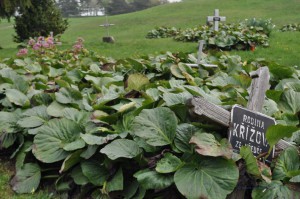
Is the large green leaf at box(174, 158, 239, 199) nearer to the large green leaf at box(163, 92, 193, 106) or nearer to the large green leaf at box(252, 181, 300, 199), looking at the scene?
the large green leaf at box(252, 181, 300, 199)

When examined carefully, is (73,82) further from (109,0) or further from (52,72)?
(109,0)

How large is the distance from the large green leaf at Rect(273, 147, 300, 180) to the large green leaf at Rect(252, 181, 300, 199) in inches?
4.3

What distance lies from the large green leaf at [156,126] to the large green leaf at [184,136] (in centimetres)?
4

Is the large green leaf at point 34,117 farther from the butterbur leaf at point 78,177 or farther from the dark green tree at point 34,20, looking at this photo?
the dark green tree at point 34,20

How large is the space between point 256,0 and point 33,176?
2957 cm

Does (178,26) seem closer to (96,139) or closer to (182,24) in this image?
(182,24)

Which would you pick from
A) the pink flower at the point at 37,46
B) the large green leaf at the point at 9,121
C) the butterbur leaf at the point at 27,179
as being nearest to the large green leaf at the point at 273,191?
the butterbur leaf at the point at 27,179

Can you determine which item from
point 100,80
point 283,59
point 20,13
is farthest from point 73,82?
point 20,13

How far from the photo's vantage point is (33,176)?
3.18 metres

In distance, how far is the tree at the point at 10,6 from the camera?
50.3 feet

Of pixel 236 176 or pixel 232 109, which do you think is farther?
pixel 232 109

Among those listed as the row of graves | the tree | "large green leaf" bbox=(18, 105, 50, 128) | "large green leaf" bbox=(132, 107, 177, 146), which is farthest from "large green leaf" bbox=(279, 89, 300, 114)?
the tree

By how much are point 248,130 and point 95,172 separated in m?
1.08

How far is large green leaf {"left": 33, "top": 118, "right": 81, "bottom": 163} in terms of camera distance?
10.1ft
